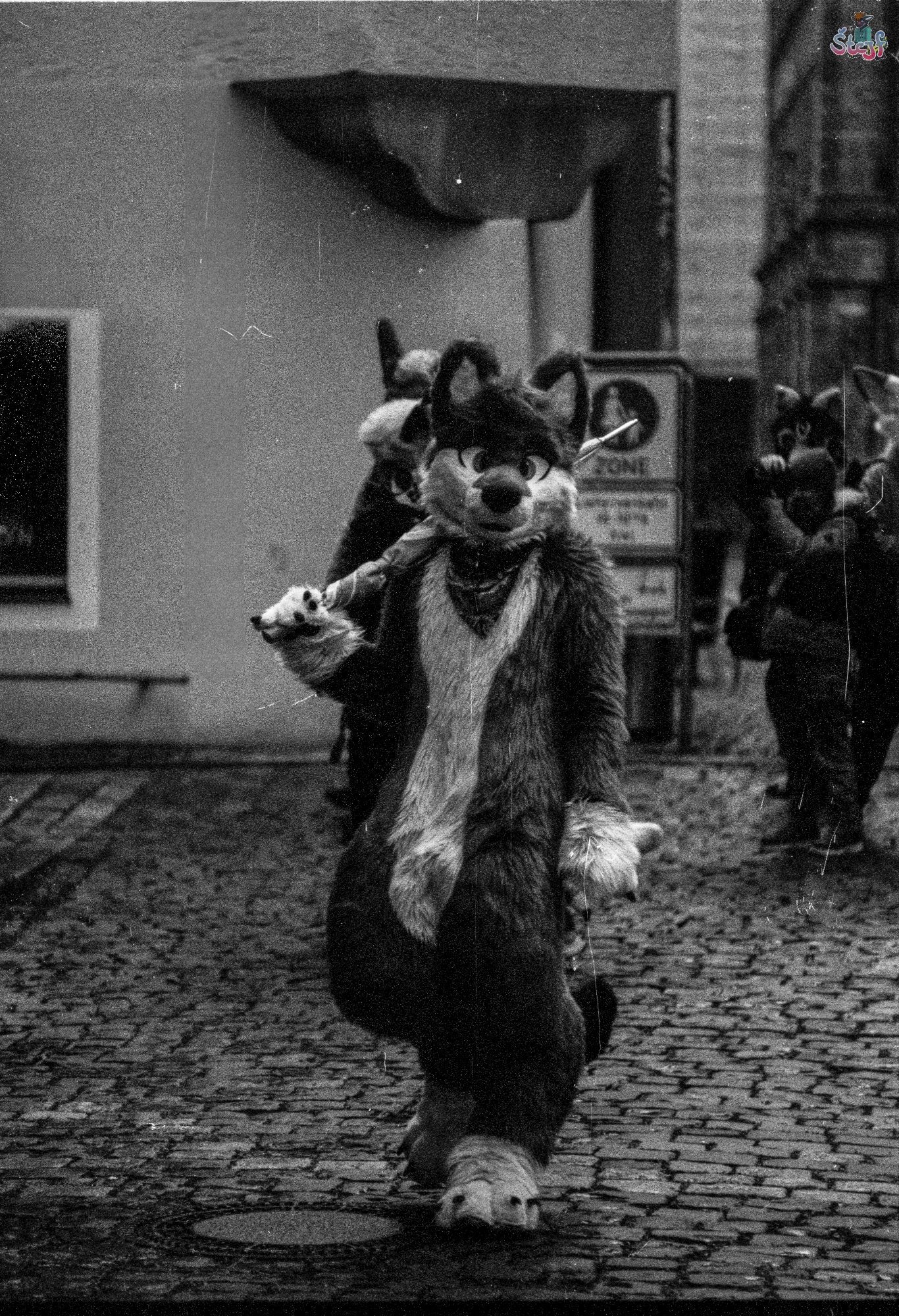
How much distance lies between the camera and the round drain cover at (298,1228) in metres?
5.11

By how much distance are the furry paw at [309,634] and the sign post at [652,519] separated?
8.46m

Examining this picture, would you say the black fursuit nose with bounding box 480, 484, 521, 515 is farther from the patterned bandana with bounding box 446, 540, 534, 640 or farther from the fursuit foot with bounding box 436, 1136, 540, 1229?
the fursuit foot with bounding box 436, 1136, 540, 1229

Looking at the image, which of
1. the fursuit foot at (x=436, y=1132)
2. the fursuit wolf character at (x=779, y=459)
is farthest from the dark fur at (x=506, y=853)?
the fursuit wolf character at (x=779, y=459)

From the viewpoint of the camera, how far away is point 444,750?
18.0 ft

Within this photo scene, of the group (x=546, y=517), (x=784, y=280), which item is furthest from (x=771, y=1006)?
(x=784, y=280)

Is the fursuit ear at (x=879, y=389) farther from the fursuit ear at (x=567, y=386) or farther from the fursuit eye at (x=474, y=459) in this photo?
the fursuit eye at (x=474, y=459)

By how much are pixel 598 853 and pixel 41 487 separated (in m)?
8.81

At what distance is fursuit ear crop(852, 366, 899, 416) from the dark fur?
18.8ft

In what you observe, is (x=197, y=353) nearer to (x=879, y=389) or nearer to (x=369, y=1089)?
(x=879, y=389)

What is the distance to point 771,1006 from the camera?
299 inches

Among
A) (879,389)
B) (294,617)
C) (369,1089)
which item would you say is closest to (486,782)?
(294,617)

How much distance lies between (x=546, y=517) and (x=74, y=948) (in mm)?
3620

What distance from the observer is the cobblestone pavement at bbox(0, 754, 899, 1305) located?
495cm

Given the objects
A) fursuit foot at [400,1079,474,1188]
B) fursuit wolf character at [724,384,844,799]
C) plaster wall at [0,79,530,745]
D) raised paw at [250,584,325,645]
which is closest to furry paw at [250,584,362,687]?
raised paw at [250,584,325,645]
